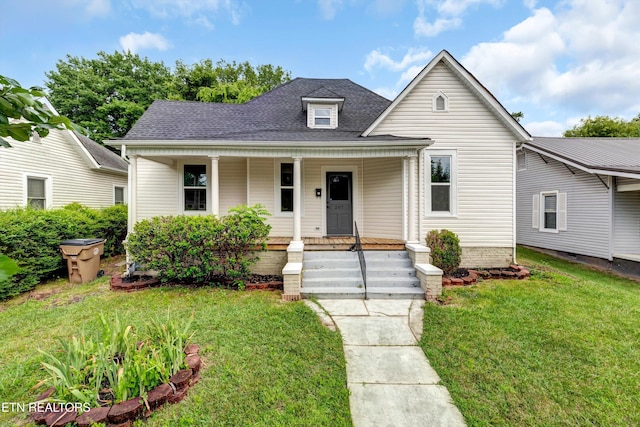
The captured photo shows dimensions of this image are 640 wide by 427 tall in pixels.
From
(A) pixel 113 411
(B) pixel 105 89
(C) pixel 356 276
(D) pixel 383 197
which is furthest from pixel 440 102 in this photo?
(B) pixel 105 89

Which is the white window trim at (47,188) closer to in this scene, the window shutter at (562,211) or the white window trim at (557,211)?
the white window trim at (557,211)

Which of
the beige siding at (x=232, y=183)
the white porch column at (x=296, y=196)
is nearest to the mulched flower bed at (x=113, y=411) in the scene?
the white porch column at (x=296, y=196)

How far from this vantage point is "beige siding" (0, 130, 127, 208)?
30.3ft

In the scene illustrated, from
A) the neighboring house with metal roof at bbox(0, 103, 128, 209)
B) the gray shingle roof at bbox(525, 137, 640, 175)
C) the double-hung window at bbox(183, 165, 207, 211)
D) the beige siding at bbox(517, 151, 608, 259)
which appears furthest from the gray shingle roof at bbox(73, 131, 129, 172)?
the beige siding at bbox(517, 151, 608, 259)

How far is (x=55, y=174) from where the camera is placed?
10711 millimetres

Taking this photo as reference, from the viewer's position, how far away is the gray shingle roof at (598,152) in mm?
9039

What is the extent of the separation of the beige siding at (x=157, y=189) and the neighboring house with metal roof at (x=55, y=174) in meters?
2.74

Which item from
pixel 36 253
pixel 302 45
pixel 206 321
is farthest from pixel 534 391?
pixel 302 45

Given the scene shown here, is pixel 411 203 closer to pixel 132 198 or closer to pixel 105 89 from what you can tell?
pixel 132 198

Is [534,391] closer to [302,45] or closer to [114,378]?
[114,378]

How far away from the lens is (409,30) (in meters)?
13.4

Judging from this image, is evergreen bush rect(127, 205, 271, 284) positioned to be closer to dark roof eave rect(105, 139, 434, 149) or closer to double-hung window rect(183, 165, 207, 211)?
dark roof eave rect(105, 139, 434, 149)

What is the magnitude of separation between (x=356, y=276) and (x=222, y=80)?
23.9 meters

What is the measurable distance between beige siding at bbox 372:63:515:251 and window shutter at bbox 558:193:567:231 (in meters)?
4.15
